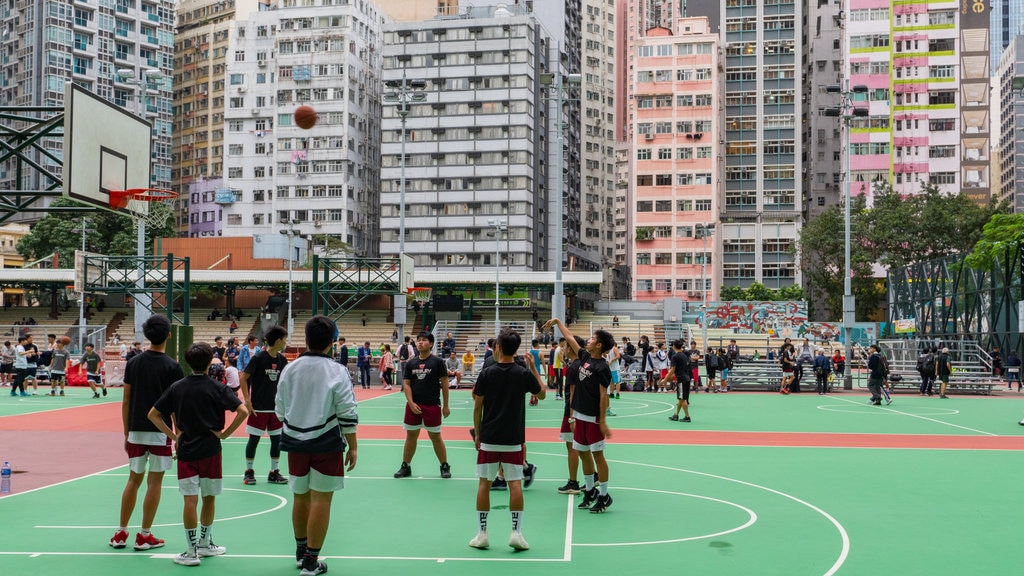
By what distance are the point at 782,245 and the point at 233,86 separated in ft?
189

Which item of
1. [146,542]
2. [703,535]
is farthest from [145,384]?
[703,535]

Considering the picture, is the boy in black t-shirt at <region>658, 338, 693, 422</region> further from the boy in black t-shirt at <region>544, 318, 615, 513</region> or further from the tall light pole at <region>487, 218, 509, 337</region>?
the tall light pole at <region>487, 218, 509, 337</region>

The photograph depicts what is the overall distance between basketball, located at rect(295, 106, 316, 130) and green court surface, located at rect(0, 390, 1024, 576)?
286 inches

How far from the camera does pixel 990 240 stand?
38188mm

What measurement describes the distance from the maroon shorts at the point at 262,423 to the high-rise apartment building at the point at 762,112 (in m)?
80.0

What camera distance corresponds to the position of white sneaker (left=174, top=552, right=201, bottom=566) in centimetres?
802

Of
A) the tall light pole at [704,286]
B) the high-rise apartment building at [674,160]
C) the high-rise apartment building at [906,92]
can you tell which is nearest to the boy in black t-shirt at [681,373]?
the tall light pole at [704,286]

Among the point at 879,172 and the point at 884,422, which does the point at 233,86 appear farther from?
the point at 884,422

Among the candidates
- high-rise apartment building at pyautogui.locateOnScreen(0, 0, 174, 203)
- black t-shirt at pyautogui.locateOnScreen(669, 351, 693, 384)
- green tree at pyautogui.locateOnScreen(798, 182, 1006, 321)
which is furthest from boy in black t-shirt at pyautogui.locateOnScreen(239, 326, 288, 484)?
high-rise apartment building at pyautogui.locateOnScreen(0, 0, 174, 203)

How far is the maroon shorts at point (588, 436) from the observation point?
34.3 feet

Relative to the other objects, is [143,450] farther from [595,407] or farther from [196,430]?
[595,407]

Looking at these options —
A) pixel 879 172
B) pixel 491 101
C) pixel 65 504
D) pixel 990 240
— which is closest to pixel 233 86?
pixel 491 101

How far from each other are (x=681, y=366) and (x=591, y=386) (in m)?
10.9

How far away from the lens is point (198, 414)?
26.4ft
